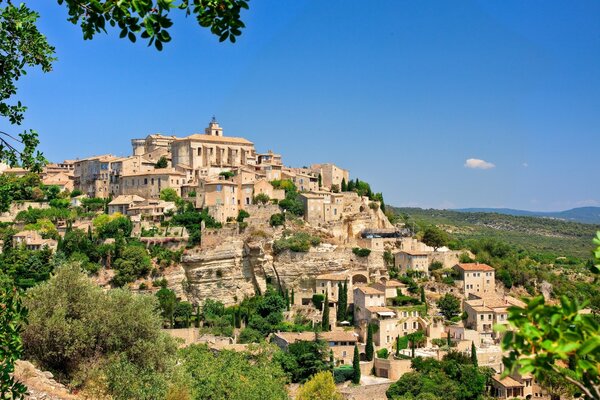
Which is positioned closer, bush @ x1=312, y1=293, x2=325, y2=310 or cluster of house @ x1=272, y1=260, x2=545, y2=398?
cluster of house @ x1=272, y1=260, x2=545, y2=398

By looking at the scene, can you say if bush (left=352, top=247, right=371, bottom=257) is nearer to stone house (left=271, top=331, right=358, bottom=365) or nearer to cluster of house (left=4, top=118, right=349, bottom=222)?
cluster of house (left=4, top=118, right=349, bottom=222)


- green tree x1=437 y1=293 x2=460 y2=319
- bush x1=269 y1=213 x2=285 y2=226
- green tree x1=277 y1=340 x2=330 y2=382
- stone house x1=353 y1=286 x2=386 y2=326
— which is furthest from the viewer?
bush x1=269 y1=213 x2=285 y2=226

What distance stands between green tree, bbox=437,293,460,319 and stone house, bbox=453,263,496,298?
331 cm

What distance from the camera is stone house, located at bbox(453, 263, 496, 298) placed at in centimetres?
4875

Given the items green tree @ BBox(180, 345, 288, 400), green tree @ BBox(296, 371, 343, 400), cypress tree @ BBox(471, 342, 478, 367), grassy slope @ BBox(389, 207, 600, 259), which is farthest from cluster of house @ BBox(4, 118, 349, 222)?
grassy slope @ BBox(389, 207, 600, 259)

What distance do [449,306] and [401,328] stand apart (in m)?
4.83

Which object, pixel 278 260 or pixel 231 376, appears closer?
pixel 231 376

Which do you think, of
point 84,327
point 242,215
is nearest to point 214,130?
point 242,215

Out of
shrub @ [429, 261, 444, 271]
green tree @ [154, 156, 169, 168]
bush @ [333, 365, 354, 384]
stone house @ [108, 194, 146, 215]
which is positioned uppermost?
green tree @ [154, 156, 169, 168]

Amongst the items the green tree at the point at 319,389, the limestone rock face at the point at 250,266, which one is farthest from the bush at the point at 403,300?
the green tree at the point at 319,389

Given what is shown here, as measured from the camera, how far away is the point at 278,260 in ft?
160

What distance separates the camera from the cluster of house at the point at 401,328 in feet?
124

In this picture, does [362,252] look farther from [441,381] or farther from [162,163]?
[162,163]

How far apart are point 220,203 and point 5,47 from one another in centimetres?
4432
